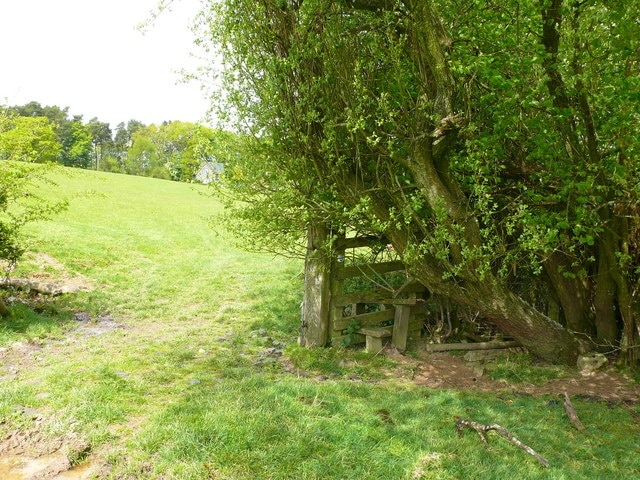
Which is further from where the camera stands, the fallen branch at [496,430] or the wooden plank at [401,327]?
the wooden plank at [401,327]

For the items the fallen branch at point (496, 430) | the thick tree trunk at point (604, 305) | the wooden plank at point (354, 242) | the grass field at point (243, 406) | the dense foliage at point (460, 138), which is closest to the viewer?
the grass field at point (243, 406)

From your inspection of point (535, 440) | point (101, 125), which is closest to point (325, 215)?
point (535, 440)

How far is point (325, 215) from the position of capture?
29.8ft

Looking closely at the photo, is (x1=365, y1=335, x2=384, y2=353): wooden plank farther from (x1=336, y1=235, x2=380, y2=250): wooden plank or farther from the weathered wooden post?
(x1=336, y1=235, x2=380, y2=250): wooden plank

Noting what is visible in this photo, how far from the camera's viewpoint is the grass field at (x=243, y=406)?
511 centimetres

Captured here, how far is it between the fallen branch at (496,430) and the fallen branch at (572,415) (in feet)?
4.56

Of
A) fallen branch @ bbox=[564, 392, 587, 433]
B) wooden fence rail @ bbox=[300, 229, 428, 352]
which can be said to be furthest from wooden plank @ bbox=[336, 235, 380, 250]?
fallen branch @ bbox=[564, 392, 587, 433]

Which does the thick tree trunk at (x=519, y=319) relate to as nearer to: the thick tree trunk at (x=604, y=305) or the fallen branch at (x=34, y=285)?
the thick tree trunk at (x=604, y=305)

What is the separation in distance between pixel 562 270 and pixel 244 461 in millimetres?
6537

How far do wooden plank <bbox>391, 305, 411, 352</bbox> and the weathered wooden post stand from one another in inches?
55.4

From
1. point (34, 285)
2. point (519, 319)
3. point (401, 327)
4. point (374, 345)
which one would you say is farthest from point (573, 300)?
point (34, 285)

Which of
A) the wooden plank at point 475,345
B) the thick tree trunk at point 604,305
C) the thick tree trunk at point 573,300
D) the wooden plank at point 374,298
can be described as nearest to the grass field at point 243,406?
the wooden plank at point 374,298

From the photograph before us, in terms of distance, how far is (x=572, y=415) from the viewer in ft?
22.7

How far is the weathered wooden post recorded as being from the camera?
9773 mm
